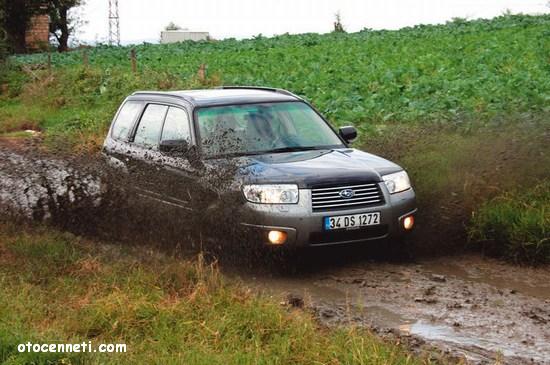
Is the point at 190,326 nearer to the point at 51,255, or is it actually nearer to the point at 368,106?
the point at 51,255

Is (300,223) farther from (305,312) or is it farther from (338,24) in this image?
(338,24)

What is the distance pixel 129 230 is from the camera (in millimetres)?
9023

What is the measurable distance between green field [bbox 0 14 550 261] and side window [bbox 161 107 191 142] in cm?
274

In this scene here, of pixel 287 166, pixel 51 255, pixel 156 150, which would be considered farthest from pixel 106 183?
pixel 287 166

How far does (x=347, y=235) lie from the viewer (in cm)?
793

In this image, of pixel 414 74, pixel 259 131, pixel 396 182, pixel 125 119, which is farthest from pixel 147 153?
pixel 414 74

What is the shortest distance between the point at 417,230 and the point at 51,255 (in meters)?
3.86

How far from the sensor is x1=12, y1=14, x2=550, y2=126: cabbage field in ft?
50.5

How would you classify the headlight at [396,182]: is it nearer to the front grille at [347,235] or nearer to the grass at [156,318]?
the front grille at [347,235]

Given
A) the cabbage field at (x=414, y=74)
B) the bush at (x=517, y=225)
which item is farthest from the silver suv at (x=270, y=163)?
the cabbage field at (x=414, y=74)

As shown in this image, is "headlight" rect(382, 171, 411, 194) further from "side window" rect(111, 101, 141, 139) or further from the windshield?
"side window" rect(111, 101, 141, 139)

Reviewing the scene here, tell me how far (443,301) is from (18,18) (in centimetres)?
4494

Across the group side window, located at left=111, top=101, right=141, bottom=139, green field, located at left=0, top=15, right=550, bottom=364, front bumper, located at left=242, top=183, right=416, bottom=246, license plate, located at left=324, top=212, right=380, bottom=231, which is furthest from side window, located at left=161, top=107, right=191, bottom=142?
license plate, located at left=324, top=212, right=380, bottom=231

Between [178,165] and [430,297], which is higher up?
[178,165]
